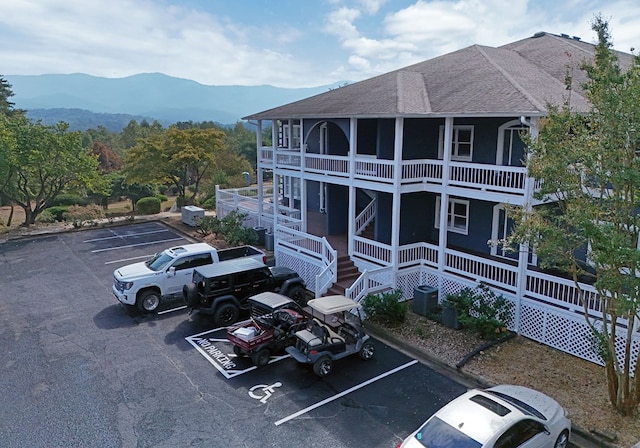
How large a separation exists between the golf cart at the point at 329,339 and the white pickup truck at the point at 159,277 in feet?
18.6

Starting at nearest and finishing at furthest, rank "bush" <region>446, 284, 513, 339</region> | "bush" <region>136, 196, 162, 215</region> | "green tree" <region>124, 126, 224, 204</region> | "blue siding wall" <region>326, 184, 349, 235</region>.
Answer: "bush" <region>446, 284, 513, 339</region> → "blue siding wall" <region>326, 184, 349, 235</region> → "green tree" <region>124, 126, 224, 204</region> → "bush" <region>136, 196, 162, 215</region>

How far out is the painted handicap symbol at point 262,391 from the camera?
10459mm

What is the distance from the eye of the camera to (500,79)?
1571 cm

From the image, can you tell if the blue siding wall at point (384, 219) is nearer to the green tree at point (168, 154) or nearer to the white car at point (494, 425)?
the white car at point (494, 425)

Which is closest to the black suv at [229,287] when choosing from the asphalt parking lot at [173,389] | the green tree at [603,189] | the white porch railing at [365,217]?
the asphalt parking lot at [173,389]

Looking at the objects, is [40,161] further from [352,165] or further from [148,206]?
[352,165]

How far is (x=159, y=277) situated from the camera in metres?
15.5

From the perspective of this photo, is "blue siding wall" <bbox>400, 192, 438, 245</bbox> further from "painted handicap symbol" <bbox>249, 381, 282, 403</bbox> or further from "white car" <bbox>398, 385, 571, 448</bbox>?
"white car" <bbox>398, 385, 571, 448</bbox>

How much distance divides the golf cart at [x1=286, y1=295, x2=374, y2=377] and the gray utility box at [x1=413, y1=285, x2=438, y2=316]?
2.92m

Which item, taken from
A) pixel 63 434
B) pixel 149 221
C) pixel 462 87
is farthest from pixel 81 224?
pixel 462 87

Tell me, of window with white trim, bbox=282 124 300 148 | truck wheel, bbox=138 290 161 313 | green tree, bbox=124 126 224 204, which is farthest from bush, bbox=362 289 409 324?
green tree, bbox=124 126 224 204

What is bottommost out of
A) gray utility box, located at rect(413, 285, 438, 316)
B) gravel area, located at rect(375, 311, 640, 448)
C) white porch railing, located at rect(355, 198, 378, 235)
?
gravel area, located at rect(375, 311, 640, 448)

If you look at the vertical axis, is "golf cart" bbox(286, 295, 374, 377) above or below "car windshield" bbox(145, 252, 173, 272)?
below

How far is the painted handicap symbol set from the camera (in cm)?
1046
